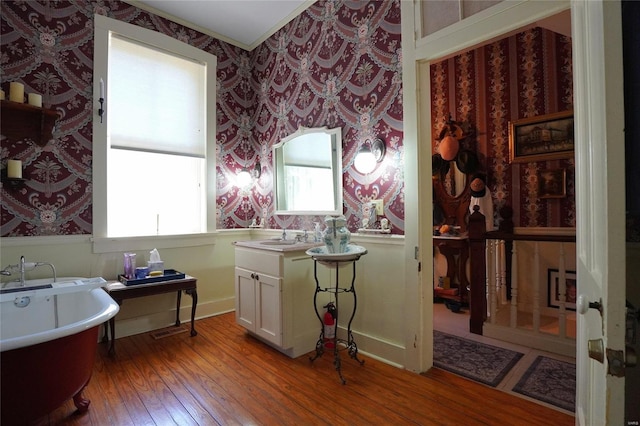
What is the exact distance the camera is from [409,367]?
2.35 meters

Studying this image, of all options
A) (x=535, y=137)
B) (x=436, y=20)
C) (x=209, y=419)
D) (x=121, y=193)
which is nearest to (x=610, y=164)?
(x=436, y=20)

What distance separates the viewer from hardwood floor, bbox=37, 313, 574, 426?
1.81 meters

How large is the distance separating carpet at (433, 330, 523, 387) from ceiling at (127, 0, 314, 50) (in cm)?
360

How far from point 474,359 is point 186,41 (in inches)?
170

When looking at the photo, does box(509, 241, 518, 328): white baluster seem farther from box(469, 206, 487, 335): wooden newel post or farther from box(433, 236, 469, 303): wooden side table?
box(433, 236, 469, 303): wooden side table

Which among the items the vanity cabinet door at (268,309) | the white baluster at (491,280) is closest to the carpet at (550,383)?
the white baluster at (491,280)

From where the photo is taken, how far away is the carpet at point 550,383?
6.40ft

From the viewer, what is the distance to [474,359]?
2521 mm

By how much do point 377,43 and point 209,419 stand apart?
9.69ft

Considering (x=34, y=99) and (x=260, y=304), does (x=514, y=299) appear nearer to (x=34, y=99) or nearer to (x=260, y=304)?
(x=260, y=304)

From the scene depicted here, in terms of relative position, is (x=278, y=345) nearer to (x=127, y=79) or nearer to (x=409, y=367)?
(x=409, y=367)

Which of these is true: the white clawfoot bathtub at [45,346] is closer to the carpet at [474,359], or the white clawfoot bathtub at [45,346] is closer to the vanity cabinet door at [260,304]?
the vanity cabinet door at [260,304]

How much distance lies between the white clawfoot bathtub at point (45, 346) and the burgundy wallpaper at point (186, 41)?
742 mm

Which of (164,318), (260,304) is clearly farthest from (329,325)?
(164,318)
